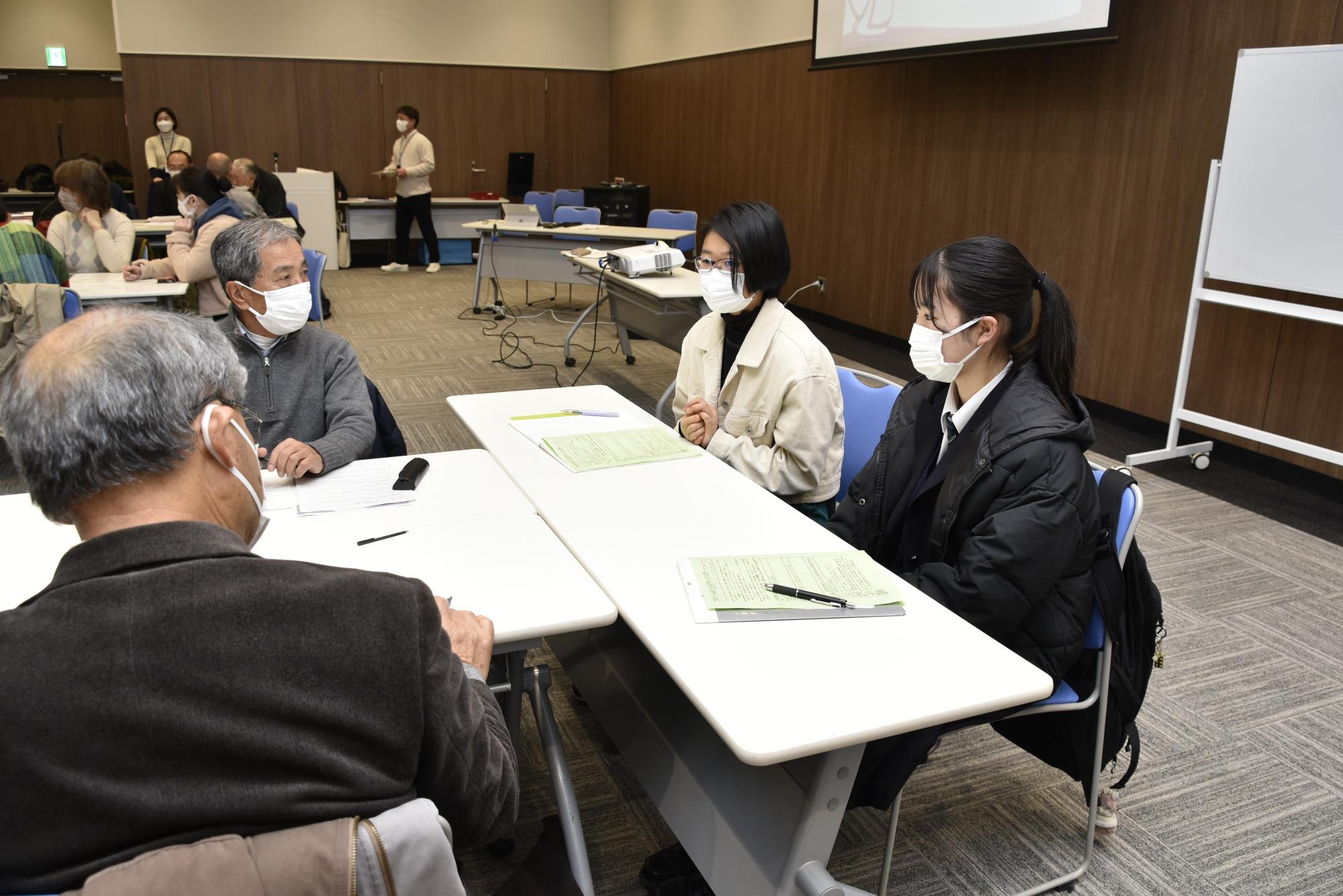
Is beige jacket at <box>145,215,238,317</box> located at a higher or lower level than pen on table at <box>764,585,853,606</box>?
higher

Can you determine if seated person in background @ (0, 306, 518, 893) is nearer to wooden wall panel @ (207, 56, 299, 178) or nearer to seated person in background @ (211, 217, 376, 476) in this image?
seated person in background @ (211, 217, 376, 476)

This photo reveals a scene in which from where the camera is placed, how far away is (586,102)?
11.6m

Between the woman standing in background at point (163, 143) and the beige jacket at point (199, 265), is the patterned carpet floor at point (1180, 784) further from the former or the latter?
the woman standing in background at point (163, 143)

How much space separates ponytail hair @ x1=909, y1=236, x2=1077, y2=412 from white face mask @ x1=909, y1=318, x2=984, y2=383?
6 centimetres

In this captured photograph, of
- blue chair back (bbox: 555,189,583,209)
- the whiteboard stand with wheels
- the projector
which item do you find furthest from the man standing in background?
the whiteboard stand with wheels

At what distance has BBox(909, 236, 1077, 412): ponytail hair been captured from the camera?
180 cm

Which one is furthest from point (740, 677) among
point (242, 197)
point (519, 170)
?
point (519, 170)

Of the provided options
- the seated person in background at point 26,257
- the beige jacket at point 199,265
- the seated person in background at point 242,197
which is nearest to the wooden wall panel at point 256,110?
the seated person in background at point 242,197

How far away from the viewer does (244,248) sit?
2260mm

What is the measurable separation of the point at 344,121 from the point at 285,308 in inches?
372

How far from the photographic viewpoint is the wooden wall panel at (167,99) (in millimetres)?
9906

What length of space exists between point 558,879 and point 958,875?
1068 mm

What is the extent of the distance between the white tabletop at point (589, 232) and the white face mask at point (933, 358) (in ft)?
16.0

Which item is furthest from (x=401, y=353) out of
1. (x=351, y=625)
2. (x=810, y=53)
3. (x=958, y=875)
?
(x=351, y=625)
